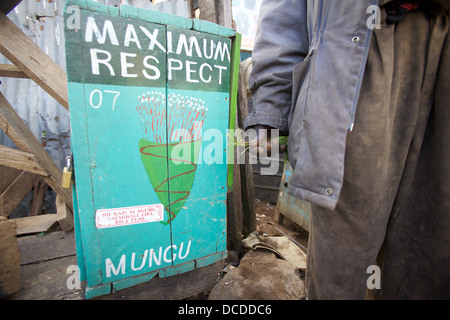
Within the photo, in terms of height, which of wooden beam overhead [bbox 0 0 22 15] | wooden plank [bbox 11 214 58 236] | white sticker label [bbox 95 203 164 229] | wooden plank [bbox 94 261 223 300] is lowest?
wooden plank [bbox 94 261 223 300]

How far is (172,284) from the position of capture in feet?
5.30

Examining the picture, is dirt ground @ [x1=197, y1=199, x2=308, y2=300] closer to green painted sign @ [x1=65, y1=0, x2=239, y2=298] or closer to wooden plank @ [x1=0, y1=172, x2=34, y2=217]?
green painted sign @ [x1=65, y1=0, x2=239, y2=298]

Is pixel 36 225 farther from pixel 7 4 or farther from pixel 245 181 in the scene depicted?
pixel 245 181

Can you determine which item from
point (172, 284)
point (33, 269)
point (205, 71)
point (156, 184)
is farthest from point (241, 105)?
point (33, 269)

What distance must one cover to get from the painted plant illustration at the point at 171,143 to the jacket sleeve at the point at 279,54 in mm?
444

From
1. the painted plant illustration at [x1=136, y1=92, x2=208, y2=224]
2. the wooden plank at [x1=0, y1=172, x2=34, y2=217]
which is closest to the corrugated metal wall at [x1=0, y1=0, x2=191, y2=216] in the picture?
the wooden plank at [x1=0, y1=172, x2=34, y2=217]

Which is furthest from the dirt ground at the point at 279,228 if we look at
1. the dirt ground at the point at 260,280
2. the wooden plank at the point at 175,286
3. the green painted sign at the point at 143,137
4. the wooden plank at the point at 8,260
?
the wooden plank at the point at 8,260

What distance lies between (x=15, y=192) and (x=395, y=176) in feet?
12.6

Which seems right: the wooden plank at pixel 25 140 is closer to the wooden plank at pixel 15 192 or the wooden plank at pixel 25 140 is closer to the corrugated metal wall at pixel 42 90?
the wooden plank at pixel 15 192

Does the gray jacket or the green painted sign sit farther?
the green painted sign

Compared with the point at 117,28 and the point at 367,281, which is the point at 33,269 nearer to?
the point at 117,28

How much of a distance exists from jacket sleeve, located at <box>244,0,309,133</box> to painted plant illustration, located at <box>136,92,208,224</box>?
1.46 feet

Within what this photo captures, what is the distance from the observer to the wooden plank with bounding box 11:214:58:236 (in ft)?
7.41

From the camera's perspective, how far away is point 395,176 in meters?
0.97
